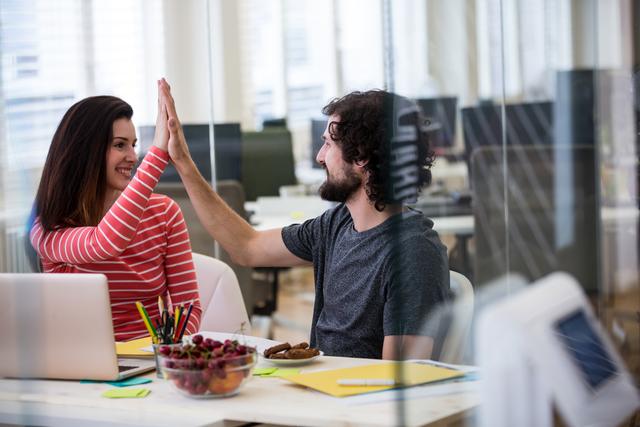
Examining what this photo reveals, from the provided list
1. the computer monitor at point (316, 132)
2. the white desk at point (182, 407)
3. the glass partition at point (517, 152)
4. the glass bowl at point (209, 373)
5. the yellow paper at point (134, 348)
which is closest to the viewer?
the glass partition at point (517, 152)

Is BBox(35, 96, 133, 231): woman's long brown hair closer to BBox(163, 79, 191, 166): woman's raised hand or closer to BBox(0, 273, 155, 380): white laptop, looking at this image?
BBox(163, 79, 191, 166): woman's raised hand

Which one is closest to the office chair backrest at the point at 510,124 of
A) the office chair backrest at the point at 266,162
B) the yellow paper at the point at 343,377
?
the yellow paper at the point at 343,377

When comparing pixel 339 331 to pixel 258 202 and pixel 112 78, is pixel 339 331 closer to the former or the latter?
pixel 258 202

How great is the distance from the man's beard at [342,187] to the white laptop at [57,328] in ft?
1.88

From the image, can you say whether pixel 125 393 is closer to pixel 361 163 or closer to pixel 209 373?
pixel 209 373

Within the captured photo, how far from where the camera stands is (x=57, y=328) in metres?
1.70

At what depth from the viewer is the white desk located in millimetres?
1467

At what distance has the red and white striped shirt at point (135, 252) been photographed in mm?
2035

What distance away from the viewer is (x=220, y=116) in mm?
4633

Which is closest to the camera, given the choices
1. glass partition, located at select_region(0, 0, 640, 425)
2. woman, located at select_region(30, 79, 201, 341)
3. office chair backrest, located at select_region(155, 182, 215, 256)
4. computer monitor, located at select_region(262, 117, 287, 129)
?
glass partition, located at select_region(0, 0, 640, 425)

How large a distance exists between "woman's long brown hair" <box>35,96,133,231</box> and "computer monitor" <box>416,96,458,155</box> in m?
1.21

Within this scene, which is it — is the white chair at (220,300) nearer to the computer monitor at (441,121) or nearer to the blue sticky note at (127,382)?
the blue sticky note at (127,382)

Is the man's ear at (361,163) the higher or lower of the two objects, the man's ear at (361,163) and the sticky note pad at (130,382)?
the higher

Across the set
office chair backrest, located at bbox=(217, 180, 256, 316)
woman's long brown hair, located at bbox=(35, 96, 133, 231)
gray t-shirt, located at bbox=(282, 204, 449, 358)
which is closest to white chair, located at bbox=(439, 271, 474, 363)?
gray t-shirt, located at bbox=(282, 204, 449, 358)
